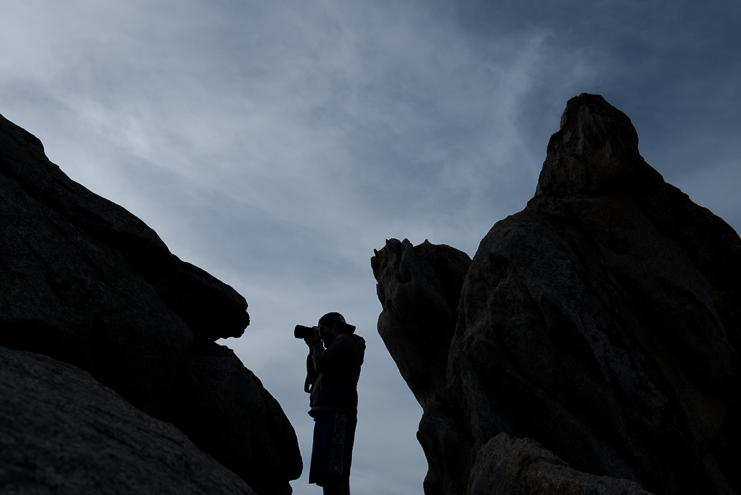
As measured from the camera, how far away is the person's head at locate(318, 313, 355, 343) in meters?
13.9

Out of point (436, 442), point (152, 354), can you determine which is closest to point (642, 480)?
Result: point (436, 442)

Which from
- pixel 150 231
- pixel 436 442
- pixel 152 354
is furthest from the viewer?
pixel 436 442

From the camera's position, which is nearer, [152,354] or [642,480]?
[152,354]

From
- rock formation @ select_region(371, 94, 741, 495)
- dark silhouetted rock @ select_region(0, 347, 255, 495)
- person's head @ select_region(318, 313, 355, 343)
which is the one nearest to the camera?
dark silhouetted rock @ select_region(0, 347, 255, 495)

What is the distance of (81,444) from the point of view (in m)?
5.07

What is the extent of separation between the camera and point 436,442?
20.1 meters

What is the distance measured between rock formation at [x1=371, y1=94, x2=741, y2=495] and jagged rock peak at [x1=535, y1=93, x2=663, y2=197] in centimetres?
5

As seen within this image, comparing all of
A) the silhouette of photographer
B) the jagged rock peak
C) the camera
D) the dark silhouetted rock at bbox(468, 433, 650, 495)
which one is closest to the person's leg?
the silhouette of photographer

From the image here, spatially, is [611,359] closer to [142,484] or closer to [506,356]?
[506,356]

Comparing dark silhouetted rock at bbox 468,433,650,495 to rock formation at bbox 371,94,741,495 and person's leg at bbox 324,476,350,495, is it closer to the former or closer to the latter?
rock formation at bbox 371,94,741,495

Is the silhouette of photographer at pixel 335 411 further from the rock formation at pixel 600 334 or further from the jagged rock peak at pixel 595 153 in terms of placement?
the jagged rock peak at pixel 595 153

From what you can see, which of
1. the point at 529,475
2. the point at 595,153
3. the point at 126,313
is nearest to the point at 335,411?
the point at 529,475

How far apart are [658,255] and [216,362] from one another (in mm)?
14724

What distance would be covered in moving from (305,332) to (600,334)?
8888 millimetres
